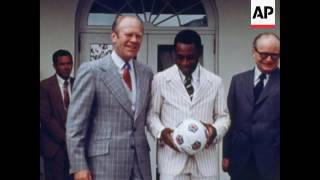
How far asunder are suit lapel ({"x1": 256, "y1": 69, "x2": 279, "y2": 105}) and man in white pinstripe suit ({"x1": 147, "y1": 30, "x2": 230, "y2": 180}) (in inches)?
15.8

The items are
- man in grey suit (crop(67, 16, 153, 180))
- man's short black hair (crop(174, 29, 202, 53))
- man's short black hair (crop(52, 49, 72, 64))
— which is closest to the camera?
man in grey suit (crop(67, 16, 153, 180))

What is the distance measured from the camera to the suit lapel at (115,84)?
17.8ft

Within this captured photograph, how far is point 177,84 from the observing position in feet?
18.7

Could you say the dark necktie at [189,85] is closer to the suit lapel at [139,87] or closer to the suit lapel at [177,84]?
the suit lapel at [177,84]

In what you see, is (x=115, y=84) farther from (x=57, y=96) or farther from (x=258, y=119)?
(x=258, y=119)

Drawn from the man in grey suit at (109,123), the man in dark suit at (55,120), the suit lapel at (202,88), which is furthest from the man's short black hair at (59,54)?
the suit lapel at (202,88)

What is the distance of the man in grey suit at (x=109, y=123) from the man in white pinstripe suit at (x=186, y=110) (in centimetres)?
18

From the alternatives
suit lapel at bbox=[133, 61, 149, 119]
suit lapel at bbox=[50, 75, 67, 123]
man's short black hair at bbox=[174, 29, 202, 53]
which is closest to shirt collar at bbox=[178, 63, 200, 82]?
man's short black hair at bbox=[174, 29, 202, 53]

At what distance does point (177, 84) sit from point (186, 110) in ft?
0.86

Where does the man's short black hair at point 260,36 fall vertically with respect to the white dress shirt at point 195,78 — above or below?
above

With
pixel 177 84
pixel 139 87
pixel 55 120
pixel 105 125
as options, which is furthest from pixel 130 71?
pixel 55 120

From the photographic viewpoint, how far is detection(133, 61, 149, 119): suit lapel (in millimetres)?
5516

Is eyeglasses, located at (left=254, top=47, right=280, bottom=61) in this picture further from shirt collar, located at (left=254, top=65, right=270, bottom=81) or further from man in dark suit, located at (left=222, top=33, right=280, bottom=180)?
shirt collar, located at (left=254, top=65, right=270, bottom=81)

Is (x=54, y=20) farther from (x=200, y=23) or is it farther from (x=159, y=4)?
(x=200, y=23)
